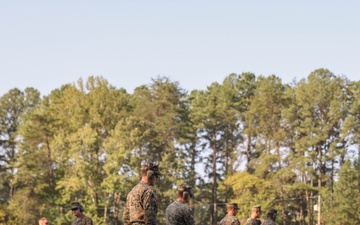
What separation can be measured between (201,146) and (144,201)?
70.9 meters

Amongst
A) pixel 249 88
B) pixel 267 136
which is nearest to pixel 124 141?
pixel 267 136

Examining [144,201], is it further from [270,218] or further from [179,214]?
[270,218]

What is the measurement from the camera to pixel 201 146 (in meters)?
83.8

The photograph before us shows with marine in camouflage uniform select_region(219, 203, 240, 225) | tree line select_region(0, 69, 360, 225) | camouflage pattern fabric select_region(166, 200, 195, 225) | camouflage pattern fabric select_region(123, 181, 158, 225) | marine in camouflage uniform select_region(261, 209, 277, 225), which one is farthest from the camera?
tree line select_region(0, 69, 360, 225)

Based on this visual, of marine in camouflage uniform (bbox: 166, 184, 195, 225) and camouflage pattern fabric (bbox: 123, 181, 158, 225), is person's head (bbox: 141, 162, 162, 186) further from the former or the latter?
marine in camouflage uniform (bbox: 166, 184, 195, 225)

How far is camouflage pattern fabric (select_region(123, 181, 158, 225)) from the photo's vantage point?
42.6ft

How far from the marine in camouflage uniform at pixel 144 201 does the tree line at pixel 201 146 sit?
5144 centimetres

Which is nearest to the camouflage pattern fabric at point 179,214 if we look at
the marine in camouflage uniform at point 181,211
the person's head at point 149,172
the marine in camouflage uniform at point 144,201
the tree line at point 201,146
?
the marine in camouflage uniform at point 181,211

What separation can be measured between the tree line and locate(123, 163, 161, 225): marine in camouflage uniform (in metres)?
51.4

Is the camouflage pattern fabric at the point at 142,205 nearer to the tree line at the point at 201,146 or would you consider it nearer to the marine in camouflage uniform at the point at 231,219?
the marine in camouflage uniform at the point at 231,219

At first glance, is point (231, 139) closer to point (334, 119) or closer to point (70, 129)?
point (334, 119)

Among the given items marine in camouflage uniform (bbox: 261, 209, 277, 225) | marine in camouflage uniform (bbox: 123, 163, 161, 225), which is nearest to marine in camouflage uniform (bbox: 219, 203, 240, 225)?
marine in camouflage uniform (bbox: 261, 209, 277, 225)

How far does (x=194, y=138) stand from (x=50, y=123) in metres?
16.8

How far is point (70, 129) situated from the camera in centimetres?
7038
